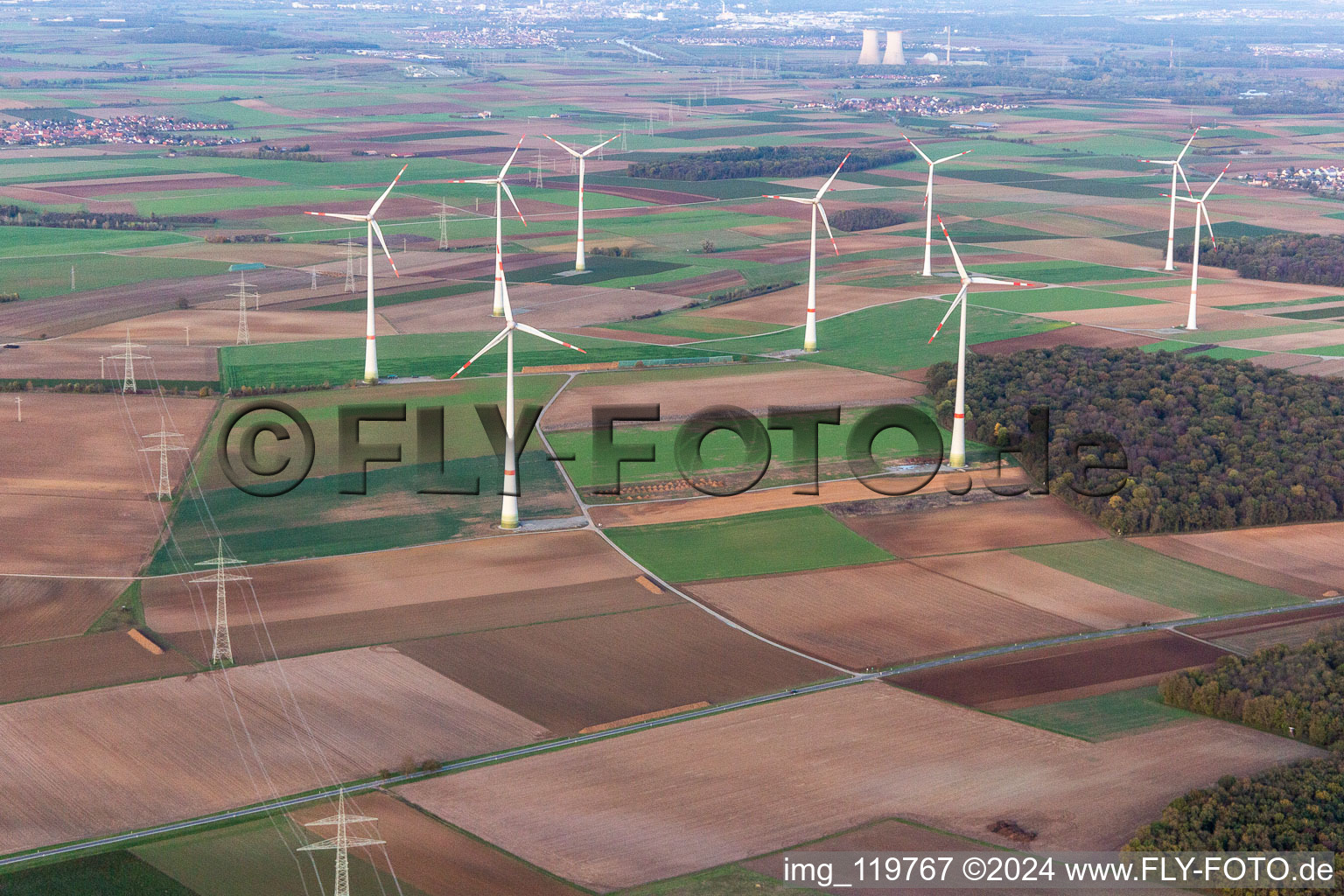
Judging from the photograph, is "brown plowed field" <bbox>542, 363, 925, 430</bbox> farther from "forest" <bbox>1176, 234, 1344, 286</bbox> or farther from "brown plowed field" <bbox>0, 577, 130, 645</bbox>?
"forest" <bbox>1176, 234, 1344, 286</bbox>

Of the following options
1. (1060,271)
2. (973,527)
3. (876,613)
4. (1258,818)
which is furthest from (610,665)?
(1060,271)

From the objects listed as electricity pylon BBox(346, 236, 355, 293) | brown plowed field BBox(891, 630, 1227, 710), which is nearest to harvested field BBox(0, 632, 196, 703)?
brown plowed field BBox(891, 630, 1227, 710)

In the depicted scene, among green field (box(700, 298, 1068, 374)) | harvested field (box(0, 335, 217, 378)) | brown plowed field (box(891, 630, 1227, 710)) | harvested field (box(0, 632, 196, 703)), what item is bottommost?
brown plowed field (box(891, 630, 1227, 710))

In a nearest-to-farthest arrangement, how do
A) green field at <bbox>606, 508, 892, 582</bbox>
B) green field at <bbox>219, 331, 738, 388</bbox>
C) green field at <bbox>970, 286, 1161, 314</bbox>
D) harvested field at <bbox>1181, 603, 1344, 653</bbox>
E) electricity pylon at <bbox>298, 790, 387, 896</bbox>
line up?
electricity pylon at <bbox>298, 790, 387, 896</bbox>, harvested field at <bbox>1181, 603, 1344, 653</bbox>, green field at <bbox>606, 508, 892, 582</bbox>, green field at <bbox>219, 331, 738, 388</bbox>, green field at <bbox>970, 286, 1161, 314</bbox>

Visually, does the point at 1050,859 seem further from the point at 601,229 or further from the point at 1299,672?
the point at 601,229

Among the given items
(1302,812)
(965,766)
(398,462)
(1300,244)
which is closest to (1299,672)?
(1302,812)

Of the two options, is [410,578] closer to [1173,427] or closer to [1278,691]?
[1278,691]
